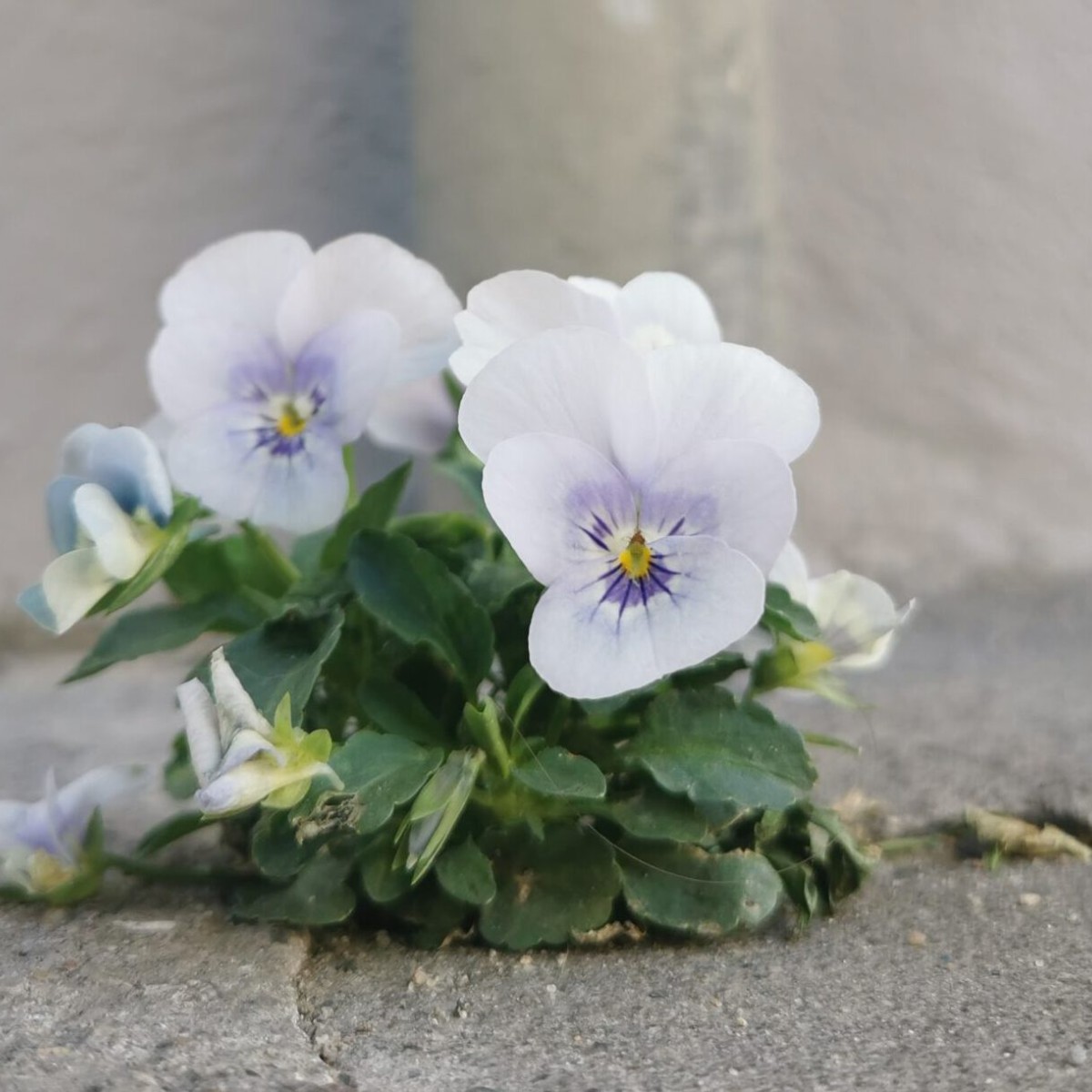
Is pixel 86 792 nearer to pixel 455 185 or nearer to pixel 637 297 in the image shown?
pixel 637 297

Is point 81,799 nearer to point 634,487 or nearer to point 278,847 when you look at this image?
point 278,847

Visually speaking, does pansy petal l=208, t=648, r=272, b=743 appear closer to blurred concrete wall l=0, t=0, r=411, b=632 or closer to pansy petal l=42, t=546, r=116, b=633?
pansy petal l=42, t=546, r=116, b=633

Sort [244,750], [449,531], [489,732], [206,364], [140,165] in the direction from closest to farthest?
[244,750]
[489,732]
[206,364]
[449,531]
[140,165]

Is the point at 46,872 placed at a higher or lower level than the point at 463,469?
lower

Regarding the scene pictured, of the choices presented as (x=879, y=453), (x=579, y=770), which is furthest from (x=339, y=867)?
(x=879, y=453)

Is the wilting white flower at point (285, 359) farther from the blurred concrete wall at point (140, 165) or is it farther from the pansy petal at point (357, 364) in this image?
the blurred concrete wall at point (140, 165)

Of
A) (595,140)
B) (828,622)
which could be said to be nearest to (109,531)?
(828,622)
